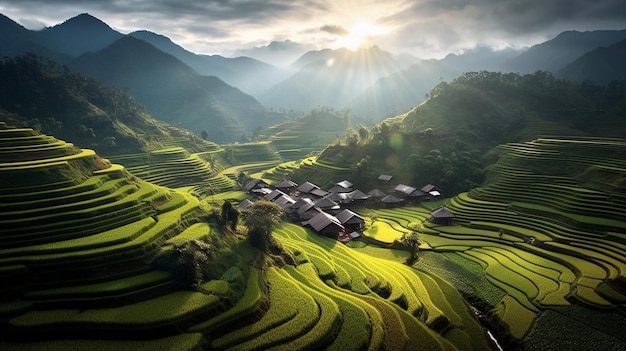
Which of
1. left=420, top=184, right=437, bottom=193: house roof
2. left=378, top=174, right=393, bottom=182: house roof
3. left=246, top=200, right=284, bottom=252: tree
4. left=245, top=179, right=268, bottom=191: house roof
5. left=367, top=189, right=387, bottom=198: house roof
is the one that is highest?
left=246, top=200, right=284, bottom=252: tree

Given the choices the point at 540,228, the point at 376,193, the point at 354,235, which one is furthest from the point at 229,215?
the point at 376,193

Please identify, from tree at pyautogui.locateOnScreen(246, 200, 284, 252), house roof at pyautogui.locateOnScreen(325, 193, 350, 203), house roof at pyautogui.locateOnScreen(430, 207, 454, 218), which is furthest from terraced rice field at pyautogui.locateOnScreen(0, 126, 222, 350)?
house roof at pyautogui.locateOnScreen(430, 207, 454, 218)

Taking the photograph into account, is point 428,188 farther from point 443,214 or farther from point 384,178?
point 443,214

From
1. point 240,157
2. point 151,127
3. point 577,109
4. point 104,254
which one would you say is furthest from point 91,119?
point 577,109

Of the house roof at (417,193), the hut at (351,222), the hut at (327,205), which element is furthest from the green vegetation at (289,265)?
the hut at (327,205)

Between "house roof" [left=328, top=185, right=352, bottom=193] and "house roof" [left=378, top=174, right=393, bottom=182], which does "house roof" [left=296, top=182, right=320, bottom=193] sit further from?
"house roof" [left=378, top=174, right=393, bottom=182]

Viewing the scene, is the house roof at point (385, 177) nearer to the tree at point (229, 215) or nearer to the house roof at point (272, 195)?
the house roof at point (272, 195)
